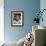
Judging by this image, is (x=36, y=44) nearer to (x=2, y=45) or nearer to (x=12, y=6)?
(x=2, y=45)

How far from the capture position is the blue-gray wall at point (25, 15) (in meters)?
5.80

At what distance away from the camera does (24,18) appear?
230 inches

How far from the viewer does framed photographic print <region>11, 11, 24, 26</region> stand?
5828 mm

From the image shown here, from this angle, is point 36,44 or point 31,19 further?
point 31,19

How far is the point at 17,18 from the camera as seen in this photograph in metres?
5.86

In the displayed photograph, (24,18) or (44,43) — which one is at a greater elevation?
(24,18)

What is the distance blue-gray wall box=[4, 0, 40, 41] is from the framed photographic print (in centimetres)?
13

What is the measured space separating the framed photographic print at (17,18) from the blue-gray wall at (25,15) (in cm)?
13

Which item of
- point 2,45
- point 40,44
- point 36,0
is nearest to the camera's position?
point 40,44

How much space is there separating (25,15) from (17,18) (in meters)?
0.36

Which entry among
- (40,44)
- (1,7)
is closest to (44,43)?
(40,44)

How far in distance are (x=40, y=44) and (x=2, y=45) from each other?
1.61 m

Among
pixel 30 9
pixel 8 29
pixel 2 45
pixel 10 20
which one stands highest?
pixel 30 9

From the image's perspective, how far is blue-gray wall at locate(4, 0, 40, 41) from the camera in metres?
5.80
